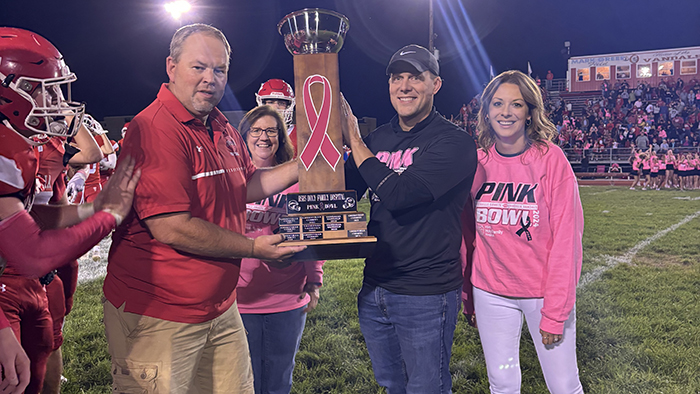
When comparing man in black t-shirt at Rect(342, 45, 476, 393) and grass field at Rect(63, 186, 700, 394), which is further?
grass field at Rect(63, 186, 700, 394)

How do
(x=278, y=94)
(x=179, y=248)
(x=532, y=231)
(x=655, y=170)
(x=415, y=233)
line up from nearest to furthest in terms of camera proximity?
(x=179, y=248), (x=415, y=233), (x=532, y=231), (x=278, y=94), (x=655, y=170)

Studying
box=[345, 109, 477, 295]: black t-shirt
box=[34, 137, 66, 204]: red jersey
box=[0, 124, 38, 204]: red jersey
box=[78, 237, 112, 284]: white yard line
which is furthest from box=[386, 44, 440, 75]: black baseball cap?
box=[78, 237, 112, 284]: white yard line

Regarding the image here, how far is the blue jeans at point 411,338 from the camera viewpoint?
2.12 metres

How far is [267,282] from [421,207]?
1016 millimetres

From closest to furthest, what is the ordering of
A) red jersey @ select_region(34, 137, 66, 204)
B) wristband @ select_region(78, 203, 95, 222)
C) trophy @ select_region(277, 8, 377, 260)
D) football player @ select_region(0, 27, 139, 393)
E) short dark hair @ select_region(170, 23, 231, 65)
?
football player @ select_region(0, 27, 139, 393) < wristband @ select_region(78, 203, 95, 222) < short dark hair @ select_region(170, 23, 231, 65) < trophy @ select_region(277, 8, 377, 260) < red jersey @ select_region(34, 137, 66, 204)

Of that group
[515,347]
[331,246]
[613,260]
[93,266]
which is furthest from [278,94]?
[613,260]

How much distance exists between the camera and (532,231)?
7.84 ft

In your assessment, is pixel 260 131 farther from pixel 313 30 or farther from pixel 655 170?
pixel 655 170

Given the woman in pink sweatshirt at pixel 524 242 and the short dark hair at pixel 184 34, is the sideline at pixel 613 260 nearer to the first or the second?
the woman in pink sweatshirt at pixel 524 242

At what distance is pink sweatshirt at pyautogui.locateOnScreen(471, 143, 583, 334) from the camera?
2.28 metres

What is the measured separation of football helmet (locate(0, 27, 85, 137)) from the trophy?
0.98m

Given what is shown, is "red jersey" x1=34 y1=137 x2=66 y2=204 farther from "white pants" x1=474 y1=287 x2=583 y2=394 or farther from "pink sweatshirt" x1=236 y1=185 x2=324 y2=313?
"white pants" x1=474 y1=287 x2=583 y2=394

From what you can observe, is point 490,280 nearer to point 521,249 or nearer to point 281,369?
point 521,249

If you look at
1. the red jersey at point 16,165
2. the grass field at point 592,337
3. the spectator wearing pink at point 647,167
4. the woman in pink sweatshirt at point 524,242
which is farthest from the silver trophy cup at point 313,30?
the spectator wearing pink at point 647,167
